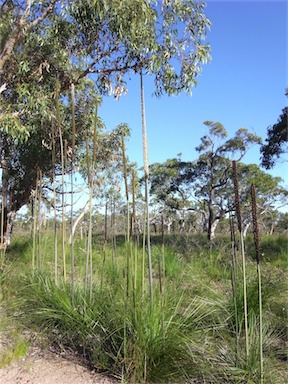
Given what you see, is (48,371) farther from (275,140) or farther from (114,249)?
(275,140)

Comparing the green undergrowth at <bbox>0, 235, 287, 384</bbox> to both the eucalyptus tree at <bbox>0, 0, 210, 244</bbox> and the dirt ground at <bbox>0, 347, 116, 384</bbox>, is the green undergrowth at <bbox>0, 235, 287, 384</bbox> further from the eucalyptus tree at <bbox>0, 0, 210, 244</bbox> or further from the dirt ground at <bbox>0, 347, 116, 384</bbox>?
the eucalyptus tree at <bbox>0, 0, 210, 244</bbox>

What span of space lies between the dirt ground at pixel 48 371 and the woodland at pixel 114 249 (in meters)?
0.10

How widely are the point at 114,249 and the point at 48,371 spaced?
1880 millimetres

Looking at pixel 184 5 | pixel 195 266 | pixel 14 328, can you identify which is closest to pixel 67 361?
pixel 14 328

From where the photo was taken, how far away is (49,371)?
2738mm

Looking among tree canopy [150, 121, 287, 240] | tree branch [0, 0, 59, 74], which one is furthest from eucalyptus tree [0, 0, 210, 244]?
tree canopy [150, 121, 287, 240]

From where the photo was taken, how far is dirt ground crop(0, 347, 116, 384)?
2.61 metres

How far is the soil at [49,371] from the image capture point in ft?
8.57

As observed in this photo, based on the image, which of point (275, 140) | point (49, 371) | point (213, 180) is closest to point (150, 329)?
point (49, 371)

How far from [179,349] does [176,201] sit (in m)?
26.6

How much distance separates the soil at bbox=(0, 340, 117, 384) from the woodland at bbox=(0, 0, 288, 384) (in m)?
0.10

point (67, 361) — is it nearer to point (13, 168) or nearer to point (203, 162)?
point (13, 168)

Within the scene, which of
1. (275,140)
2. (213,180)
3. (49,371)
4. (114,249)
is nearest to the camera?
(49,371)

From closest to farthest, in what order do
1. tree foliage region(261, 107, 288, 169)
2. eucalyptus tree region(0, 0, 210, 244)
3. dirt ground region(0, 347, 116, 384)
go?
dirt ground region(0, 347, 116, 384) → eucalyptus tree region(0, 0, 210, 244) → tree foliage region(261, 107, 288, 169)
